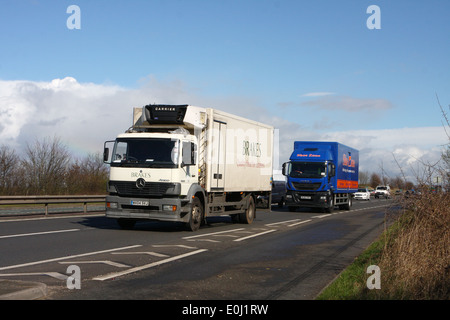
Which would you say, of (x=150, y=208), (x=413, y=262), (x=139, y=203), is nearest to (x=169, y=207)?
(x=150, y=208)

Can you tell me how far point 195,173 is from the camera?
1548cm

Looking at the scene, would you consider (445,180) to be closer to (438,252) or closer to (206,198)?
(438,252)

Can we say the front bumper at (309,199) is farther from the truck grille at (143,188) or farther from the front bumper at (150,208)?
the truck grille at (143,188)

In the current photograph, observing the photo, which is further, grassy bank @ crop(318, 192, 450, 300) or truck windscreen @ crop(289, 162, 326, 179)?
truck windscreen @ crop(289, 162, 326, 179)

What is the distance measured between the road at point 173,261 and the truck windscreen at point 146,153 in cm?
205

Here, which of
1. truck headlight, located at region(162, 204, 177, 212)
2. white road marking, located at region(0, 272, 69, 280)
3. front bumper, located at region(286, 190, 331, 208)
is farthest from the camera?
front bumper, located at region(286, 190, 331, 208)

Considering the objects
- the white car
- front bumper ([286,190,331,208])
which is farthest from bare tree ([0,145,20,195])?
the white car

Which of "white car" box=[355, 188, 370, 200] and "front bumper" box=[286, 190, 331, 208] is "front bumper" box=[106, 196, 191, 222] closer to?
"front bumper" box=[286, 190, 331, 208]

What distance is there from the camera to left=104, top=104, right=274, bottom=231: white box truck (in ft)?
47.9

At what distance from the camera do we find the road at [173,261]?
7.04 metres

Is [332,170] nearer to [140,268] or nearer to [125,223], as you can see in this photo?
[125,223]

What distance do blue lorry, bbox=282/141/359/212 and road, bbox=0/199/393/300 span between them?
1312 cm
